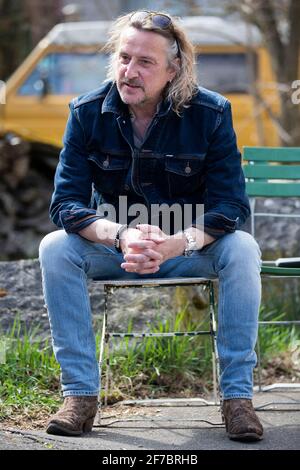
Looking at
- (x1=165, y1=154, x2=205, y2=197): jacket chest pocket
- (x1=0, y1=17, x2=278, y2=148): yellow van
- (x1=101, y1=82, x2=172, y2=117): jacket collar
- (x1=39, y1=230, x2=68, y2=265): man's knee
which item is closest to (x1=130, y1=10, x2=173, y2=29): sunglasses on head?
(x1=101, y1=82, x2=172, y2=117): jacket collar

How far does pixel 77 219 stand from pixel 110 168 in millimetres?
303

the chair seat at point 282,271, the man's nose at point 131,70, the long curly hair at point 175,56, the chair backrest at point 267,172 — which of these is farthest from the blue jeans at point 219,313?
the chair backrest at point 267,172

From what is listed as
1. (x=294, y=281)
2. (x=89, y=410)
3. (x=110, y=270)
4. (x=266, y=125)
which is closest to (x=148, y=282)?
(x=110, y=270)

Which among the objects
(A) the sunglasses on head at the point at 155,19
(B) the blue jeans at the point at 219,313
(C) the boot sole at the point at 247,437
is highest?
(A) the sunglasses on head at the point at 155,19

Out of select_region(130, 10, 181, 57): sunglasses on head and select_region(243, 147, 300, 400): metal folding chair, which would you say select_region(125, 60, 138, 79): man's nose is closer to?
select_region(130, 10, 181, 57): sunglasses on head

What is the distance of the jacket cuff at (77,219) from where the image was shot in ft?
14.4

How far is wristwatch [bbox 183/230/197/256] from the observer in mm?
4363

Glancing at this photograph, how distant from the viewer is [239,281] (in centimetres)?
427

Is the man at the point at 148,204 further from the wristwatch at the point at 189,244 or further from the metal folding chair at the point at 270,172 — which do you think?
the metal folding chair at the point at 270,172

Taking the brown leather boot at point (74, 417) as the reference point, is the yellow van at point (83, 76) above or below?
above

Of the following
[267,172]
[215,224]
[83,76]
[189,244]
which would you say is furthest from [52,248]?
[83,76]

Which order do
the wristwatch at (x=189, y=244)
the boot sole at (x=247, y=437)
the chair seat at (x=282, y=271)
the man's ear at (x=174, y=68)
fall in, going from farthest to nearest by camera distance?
the chair seat at (x=282, y=271) < the man's ear at (x=174, y=68) < the wristwatch at (x=189, y=244) < the boot sole at (x=247, y=437)

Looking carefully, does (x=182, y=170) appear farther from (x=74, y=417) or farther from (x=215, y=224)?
(x=74, y=417)
